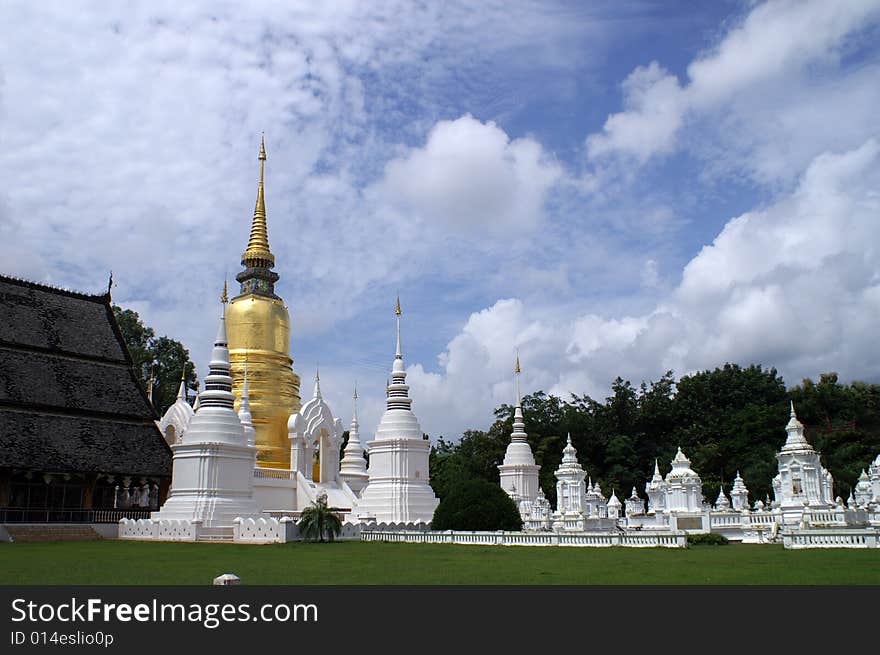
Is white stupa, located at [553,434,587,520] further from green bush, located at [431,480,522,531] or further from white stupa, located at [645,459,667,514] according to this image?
green bush, located at [431,480,522,531]

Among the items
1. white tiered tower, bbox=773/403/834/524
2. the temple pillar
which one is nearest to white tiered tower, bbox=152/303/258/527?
the temple pillar

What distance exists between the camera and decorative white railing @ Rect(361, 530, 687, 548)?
22.5 m

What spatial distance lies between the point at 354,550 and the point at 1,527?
14635 millimetres

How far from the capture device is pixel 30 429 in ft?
102

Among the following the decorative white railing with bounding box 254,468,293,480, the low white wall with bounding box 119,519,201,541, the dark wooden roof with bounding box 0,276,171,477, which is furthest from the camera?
the decorative white railing with bounding box 254,468,293,480

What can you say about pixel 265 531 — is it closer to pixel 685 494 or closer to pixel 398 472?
pixel 398 472

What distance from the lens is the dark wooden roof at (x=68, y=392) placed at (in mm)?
30906

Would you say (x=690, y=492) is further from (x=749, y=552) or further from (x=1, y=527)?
(x=1, y=527)

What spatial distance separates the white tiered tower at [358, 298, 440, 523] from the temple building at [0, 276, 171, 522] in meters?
9.17

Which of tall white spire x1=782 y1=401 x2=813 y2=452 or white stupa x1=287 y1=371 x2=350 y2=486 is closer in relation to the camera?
tall white spire x1=782 y1=401 x2=813 y2=452
